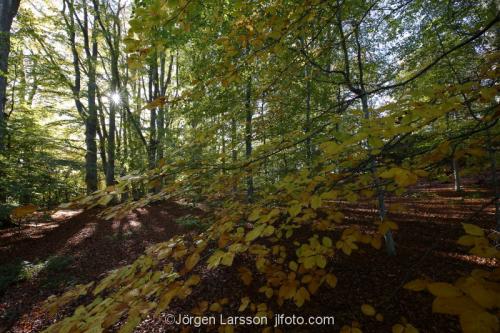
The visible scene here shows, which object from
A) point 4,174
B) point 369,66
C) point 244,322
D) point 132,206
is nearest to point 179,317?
point 244,322

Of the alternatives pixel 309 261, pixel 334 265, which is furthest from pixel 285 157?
pixel 334 265

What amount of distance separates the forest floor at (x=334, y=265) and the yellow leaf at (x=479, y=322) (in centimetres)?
79

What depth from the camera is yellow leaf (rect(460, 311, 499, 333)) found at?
0.59 metres

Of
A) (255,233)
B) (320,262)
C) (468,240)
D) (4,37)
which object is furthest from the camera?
(4,37)

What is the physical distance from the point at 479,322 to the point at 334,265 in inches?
201

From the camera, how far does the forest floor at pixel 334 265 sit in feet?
13.0

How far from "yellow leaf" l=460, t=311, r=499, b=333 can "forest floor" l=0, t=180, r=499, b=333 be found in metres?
0.79

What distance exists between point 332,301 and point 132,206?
159 inches

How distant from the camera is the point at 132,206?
5.18 ft

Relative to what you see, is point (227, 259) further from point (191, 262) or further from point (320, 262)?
point (320, 262)

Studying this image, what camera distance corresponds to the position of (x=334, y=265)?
523 cm

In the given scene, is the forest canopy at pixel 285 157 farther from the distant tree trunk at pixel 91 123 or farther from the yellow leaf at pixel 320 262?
the distant tree trunk at pixel 91 123

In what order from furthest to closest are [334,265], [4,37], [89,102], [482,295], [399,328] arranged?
[89,102] < [4,37] < [334,265] < [399,328] < [482,295]

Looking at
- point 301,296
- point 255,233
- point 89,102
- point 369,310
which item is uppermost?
point 89,102
